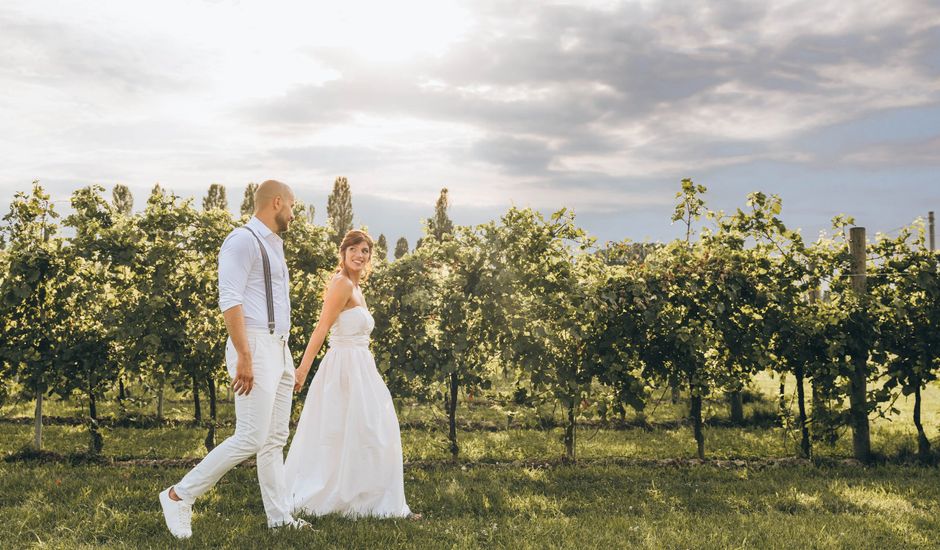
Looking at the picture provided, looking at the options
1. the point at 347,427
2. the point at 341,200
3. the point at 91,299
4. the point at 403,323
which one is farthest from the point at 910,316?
the point at 341,200

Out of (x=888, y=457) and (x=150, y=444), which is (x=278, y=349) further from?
(x=888, y=457)

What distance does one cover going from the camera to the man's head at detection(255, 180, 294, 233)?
4.50 m

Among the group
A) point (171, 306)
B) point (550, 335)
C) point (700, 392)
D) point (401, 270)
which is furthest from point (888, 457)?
point (171, 306)

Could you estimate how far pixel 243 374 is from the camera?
4.11 meters

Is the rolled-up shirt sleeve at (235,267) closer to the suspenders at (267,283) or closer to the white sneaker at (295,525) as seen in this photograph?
the suspenders at (267,283)

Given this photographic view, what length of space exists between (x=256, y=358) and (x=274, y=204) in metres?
1.03

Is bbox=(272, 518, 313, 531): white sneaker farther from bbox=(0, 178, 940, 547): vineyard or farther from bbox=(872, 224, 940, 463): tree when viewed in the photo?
bbox=(872, 224, 940, 463): tree

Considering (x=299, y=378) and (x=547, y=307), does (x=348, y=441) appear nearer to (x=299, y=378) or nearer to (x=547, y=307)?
(x=299, y=378)

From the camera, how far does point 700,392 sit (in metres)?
7.30

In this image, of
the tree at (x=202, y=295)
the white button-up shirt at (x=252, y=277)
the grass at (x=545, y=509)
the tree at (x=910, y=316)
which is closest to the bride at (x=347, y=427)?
the grass at (x=545, y=509)

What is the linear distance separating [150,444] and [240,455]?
4624 mm

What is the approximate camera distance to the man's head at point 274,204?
450cm

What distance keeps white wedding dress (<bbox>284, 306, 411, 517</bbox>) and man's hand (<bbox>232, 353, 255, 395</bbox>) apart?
46.7 inches

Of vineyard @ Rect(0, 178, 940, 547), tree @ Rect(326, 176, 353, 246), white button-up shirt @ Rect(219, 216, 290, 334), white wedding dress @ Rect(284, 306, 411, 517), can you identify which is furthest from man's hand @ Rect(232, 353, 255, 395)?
tree @ Rect(326, 176, 353, 246)
